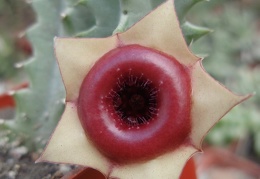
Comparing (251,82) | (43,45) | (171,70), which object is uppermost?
(171,70)

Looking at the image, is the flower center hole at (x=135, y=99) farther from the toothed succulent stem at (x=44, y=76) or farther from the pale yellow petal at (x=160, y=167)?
the toothed succulent stem at (x=44, y=76)

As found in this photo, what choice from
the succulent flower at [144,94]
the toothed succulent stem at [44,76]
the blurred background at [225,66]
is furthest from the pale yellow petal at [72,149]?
the blurred background at [225,66]

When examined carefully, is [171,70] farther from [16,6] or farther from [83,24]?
[16,6]

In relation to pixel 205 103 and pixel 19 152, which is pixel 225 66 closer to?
pixel 19 152

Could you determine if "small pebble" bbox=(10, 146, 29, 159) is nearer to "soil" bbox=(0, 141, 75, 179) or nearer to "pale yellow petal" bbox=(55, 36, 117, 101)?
"soil" bbox=(0, 141, 75, 179)

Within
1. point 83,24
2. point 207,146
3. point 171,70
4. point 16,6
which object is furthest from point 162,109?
point 16,6

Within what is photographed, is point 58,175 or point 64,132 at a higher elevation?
point 64,132
